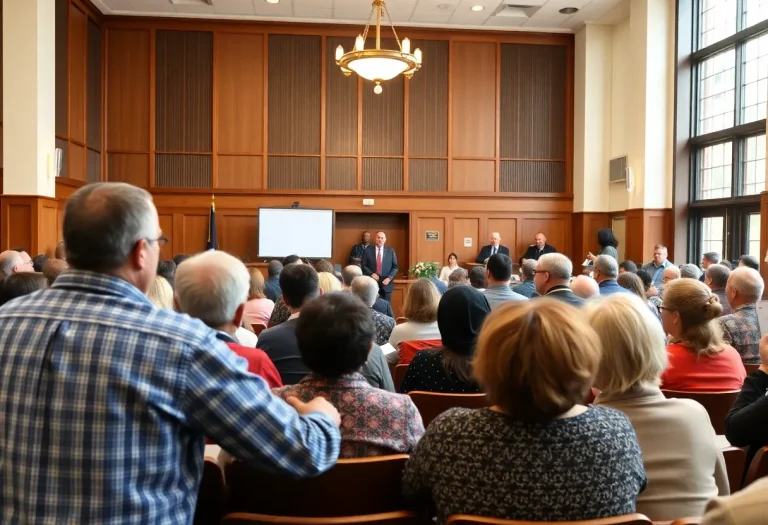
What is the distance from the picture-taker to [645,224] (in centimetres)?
1055

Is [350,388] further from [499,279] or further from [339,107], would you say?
[339,107]

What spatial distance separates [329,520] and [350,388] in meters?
0.43

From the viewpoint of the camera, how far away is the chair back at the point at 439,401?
8.79 feet

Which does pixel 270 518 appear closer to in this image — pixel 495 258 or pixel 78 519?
pixel 78 519

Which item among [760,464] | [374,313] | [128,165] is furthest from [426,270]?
[760,464]

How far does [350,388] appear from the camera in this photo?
75.7 inches

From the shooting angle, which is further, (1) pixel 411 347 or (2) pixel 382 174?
(2) pixel 382 174

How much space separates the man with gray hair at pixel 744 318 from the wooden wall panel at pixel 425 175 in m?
7.88

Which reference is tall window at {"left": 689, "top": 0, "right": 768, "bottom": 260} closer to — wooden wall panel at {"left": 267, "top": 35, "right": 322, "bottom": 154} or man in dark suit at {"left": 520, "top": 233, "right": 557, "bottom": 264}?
man in dark suit at {"left": 520, "top": 233, "right": 557, "bottom": 264}

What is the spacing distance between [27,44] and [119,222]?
892cm

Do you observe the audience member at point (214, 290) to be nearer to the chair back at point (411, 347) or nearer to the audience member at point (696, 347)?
the chair back at point (411, 347)

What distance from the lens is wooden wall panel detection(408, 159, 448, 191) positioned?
1198cm

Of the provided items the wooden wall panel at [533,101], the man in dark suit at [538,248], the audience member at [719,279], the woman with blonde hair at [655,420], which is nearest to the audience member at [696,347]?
the woman with blonde hair at [655,420]

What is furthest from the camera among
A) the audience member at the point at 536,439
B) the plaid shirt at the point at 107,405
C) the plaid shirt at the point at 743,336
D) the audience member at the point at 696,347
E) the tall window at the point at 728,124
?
the tall window at the point at 728,124
